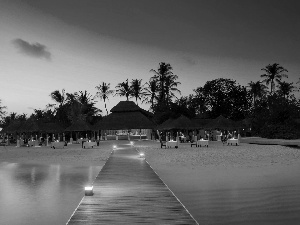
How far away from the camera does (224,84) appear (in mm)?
64312

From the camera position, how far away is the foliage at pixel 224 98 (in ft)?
203

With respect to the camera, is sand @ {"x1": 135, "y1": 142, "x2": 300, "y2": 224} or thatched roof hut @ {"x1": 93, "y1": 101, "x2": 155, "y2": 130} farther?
thatched roof hut @ {"x1": 93, "y1": 101, "x2": 155, "y2": 130}

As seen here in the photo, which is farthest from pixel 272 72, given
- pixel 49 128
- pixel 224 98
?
pixel 49 128

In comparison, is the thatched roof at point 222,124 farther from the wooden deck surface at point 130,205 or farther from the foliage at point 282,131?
the wooden deck surface at point 130,205

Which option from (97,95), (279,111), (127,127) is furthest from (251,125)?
(97,95)

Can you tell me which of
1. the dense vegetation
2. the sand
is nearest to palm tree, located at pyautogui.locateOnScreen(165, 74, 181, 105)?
the dense vegetation

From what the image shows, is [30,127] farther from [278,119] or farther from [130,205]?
[130,205]

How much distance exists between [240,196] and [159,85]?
57.4 meters

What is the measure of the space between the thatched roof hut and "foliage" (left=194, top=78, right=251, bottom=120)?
1149 cm

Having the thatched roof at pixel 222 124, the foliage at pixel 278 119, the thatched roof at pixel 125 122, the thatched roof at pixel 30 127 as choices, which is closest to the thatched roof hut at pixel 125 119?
the thatched roof at pixel 125 122

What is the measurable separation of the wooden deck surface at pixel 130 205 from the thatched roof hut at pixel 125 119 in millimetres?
42620

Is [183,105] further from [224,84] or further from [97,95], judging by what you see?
[97,95]

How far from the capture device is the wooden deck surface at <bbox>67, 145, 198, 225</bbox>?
6117 mm

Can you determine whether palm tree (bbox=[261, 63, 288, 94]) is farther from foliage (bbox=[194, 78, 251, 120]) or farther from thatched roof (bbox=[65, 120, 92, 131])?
thatched roof (bbox=[65, 120, 92, 131])
